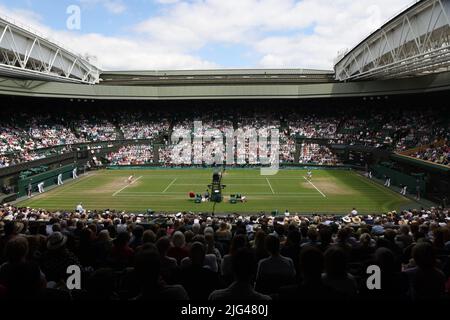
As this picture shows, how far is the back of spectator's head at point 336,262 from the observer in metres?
4.14

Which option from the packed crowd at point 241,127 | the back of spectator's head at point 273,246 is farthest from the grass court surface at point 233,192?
the back of spectator's head at point 273,246

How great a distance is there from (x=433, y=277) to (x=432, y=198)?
3156 centimetres

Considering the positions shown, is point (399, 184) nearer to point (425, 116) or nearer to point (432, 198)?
point (432, 198)

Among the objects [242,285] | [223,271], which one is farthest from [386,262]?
[242,285]

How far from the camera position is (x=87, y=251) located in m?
7.16

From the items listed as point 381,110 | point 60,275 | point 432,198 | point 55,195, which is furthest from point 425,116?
point 60,275

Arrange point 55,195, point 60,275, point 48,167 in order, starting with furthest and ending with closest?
point 48,167
point 55,195
point 60,275

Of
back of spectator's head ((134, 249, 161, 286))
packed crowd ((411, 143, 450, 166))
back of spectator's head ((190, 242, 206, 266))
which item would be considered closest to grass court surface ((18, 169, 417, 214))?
packed crowd ((411, 143, 450, 166))

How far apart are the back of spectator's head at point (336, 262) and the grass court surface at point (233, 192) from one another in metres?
25.0

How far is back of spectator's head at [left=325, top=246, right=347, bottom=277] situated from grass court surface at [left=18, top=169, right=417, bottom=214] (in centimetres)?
2502

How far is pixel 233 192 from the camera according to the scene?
122 feet

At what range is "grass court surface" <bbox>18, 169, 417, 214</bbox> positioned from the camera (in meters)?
30.9

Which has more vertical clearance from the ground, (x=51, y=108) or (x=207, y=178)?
(x=51, y=108)
